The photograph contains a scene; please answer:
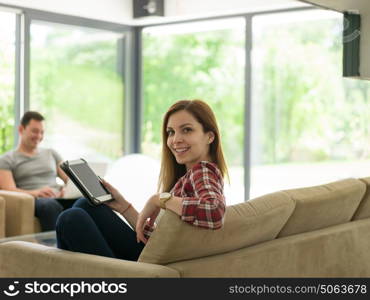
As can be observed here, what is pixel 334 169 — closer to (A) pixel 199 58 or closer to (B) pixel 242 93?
(B) pixel 242 93

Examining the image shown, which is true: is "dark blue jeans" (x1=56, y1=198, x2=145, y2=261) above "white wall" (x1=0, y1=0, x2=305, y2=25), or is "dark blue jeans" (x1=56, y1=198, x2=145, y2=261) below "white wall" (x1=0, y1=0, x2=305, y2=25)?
below

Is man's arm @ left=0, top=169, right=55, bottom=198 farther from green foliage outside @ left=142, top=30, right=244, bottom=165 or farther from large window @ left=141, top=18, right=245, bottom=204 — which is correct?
green foliage outside @ left=142, top=30, right=244, bottom=165

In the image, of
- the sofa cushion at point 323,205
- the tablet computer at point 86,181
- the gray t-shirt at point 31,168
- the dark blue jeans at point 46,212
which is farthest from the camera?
the gray t-shirt at point 31,168

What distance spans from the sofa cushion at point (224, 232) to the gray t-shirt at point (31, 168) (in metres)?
3.61

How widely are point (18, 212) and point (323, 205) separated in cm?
304

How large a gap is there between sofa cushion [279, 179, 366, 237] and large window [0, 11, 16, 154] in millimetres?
4584

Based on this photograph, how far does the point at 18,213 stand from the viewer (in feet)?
17.9

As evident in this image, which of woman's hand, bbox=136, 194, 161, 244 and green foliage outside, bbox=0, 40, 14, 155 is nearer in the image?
woman's hand, bbox=136, 194, 161, 244

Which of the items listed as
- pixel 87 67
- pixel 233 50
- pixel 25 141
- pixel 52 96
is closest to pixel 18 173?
pixel 25 141

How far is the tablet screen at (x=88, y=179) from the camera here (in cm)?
283

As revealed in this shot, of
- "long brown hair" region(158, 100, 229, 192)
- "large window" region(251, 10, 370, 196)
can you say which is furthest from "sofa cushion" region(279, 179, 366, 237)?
"large window" region(251, 10, 370, 196)

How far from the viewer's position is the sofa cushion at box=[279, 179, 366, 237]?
2.91m

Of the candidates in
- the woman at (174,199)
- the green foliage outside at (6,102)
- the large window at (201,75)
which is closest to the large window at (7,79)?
the green foliage outside at (6,102)

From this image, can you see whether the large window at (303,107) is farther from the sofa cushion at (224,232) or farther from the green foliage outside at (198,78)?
the sofa cushion at (224,232)
